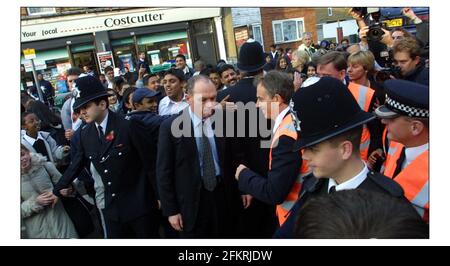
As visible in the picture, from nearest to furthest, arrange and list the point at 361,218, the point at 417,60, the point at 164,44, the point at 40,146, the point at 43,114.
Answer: the point at 361,218, the point at 417,60, the point at 40,146, the point at 43,114, the point at 164,44

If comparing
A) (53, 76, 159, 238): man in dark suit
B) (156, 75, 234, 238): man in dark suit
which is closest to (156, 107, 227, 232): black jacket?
(156, 75, 234, 238): man in dark suit

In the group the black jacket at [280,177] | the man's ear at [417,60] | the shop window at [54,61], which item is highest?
the shop window at [54,61]

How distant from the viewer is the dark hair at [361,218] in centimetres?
71

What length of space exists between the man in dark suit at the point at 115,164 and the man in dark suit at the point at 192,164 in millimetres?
216

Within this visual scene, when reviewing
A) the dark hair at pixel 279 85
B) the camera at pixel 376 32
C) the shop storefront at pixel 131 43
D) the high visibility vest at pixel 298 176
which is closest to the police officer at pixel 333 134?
the high visibility vest at pixel 298 176

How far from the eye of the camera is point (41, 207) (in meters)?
2.05

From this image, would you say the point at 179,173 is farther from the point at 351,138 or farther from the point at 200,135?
the point at 351,138

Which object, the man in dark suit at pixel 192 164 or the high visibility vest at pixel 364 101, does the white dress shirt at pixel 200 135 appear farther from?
the high visibility vest at pixel 364 101

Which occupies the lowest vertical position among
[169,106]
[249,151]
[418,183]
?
[249,151]

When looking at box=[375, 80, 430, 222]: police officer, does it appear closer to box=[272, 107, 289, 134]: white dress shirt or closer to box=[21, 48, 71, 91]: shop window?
box=[272, 107, 289, 134]: white dress shirt

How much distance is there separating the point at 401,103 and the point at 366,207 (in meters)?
0.72

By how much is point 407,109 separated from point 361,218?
0.73 meters

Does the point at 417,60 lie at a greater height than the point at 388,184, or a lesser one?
greater

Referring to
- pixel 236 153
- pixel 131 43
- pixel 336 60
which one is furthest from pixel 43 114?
pixel 131 43
